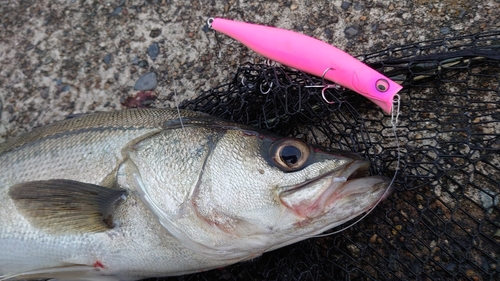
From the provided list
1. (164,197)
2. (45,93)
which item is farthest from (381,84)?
(45,93)

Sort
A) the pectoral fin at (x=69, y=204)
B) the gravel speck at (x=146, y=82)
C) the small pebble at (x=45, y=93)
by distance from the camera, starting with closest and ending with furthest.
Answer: the pectoral fin at (x=69, y=204)
the gravel speck at (x=146, y=82)
the small pebble at (x=45, y=93)

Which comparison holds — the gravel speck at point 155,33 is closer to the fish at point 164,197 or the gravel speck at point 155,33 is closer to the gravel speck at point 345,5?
the fish at point 164,197

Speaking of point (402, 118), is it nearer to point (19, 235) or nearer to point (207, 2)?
point (207, 2)

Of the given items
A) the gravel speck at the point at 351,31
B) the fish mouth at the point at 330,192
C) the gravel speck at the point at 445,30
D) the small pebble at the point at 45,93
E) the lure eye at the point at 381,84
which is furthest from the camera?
the small pebble at the point at 45,93

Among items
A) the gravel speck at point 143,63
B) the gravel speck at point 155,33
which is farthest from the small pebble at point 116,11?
the gravel speck at point 143,63

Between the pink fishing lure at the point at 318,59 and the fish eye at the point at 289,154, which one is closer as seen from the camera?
the fish eye at the point at 289,154

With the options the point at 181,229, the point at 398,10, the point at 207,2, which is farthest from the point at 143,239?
the point at 398,10
